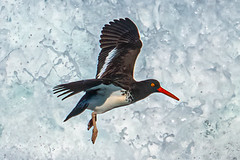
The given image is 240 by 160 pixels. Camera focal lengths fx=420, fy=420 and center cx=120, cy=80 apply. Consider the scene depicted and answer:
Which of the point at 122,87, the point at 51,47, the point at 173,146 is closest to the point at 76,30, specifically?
the point at 51,47

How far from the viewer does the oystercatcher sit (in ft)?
19.1

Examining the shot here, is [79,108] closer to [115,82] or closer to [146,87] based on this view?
[115,82]

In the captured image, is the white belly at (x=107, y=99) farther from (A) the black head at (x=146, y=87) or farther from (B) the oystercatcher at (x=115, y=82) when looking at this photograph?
(A) the black head at (x=146, y=87)

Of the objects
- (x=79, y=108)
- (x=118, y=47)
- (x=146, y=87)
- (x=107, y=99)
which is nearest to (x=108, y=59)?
(x=118, y=47)

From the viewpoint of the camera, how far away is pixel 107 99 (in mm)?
5977

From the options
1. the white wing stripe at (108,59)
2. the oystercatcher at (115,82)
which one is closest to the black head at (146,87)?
the oystercatcher at (115,82)

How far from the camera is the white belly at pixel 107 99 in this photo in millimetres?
5965

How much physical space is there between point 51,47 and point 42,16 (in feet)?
3.42

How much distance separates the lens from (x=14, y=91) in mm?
12914

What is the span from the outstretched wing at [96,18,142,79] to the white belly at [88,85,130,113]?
735 mm

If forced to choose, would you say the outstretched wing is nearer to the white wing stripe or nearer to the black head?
the white wing stripe

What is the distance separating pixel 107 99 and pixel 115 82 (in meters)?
0.27

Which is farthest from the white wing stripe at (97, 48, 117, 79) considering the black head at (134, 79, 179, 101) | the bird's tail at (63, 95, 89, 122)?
the bird's tail at (63, 95, 89, 122)

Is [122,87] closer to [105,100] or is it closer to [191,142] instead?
[105,100]
